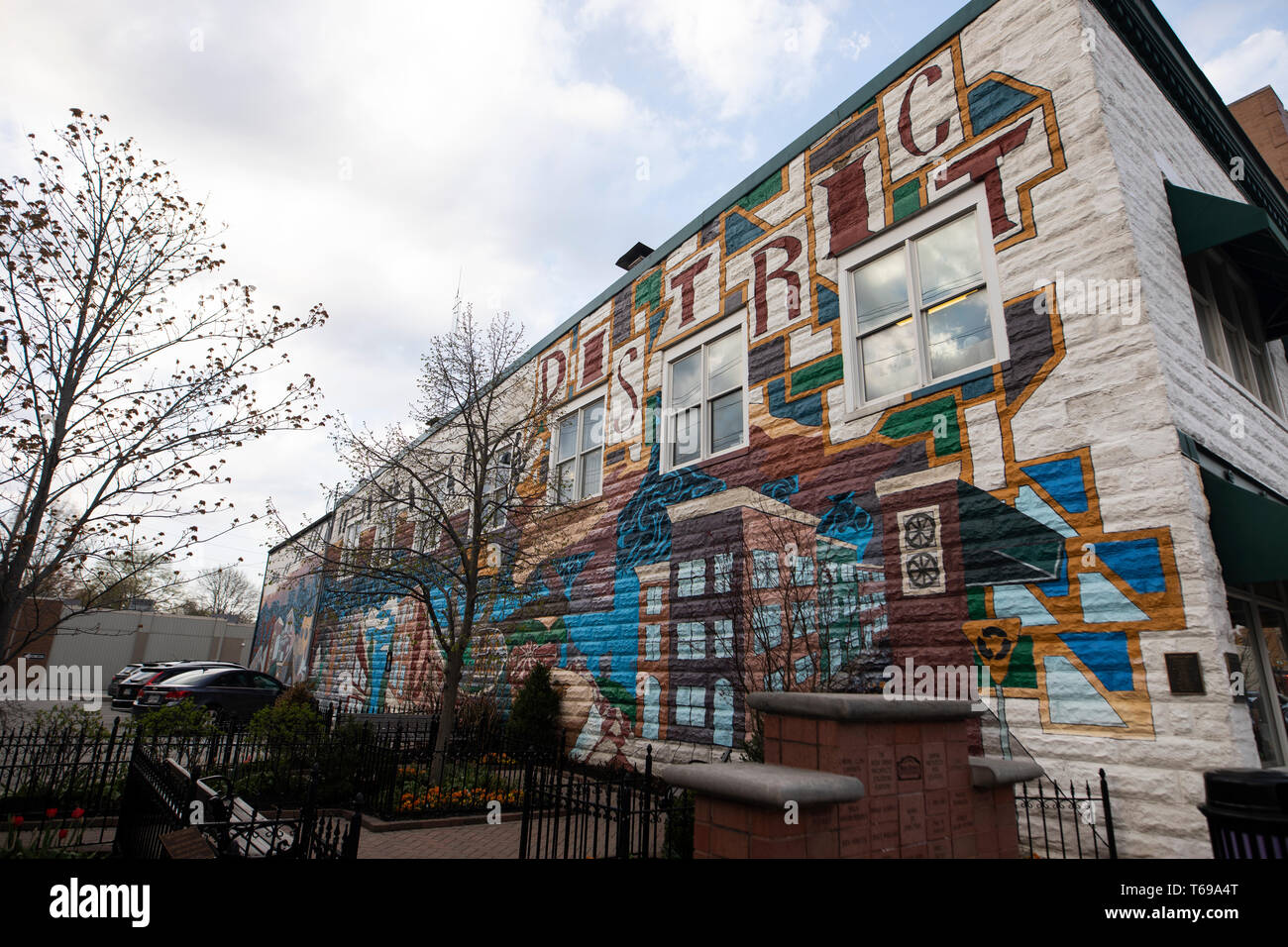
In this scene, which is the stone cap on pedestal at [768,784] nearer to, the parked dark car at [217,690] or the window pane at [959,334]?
the window pane at [959,334]

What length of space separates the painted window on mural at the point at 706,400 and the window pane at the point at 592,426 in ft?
7.19

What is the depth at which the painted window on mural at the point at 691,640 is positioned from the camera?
29.9ft

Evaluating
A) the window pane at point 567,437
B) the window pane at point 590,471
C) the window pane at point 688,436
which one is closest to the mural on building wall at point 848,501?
the window pane at point 688,436

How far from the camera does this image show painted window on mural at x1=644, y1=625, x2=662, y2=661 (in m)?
9.79

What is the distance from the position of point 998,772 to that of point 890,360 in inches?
196

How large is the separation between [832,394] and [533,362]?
929 centimetres

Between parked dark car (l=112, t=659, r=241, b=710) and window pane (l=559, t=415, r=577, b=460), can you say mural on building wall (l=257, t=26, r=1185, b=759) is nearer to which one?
window pane (l=559, t=415, r=577, b=460)

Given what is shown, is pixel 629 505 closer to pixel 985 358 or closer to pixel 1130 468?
pixel 985 358

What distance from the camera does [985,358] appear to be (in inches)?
269

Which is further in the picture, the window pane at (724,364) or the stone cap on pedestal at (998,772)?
the window pane at (724,364)

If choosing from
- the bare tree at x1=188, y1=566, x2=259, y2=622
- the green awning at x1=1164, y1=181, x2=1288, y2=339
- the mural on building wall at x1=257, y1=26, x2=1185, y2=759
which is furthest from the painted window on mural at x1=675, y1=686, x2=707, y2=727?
the bare tree at x1=188, y1=566, x2=259, y2=622

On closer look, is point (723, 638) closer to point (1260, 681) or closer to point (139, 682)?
point (1260, 681)

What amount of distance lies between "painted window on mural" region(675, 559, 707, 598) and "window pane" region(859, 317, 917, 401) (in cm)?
326

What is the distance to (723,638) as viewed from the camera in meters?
8.82
